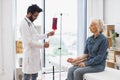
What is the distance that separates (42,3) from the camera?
15.0 ft

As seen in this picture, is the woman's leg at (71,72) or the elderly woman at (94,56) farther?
the woman's leg at (71,72)

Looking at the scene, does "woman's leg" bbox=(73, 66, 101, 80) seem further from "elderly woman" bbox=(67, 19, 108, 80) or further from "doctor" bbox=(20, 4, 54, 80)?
"doctor" bbox=(20, 4, 54, 80)

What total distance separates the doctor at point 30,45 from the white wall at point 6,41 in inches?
57.3

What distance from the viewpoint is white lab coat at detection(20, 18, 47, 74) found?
2.46 m

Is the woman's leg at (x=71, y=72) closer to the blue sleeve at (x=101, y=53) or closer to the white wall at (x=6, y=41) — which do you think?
the blue sleeve at (x=101, y=53)

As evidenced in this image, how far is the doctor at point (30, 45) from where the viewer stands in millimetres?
2467

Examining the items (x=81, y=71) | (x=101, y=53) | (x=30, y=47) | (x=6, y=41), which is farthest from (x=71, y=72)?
(x=6, y=41)

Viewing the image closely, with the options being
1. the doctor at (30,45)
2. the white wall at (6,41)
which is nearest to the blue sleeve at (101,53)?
the doctor at (30,45)

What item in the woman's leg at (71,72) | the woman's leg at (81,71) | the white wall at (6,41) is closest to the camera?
the woman's leg at (81,71)

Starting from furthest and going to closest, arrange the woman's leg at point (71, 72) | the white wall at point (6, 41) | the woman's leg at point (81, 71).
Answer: the white wall at point (6, 41)
the woman's leg at point (71, 72)
the woman's leg at point (81, 71)

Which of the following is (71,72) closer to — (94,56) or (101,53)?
(94,56)

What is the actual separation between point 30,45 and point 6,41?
5.15 ft

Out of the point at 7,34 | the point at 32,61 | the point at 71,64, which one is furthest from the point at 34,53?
the point at 7,34

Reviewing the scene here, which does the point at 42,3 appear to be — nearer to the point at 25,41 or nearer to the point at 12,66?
the point at 12,66
